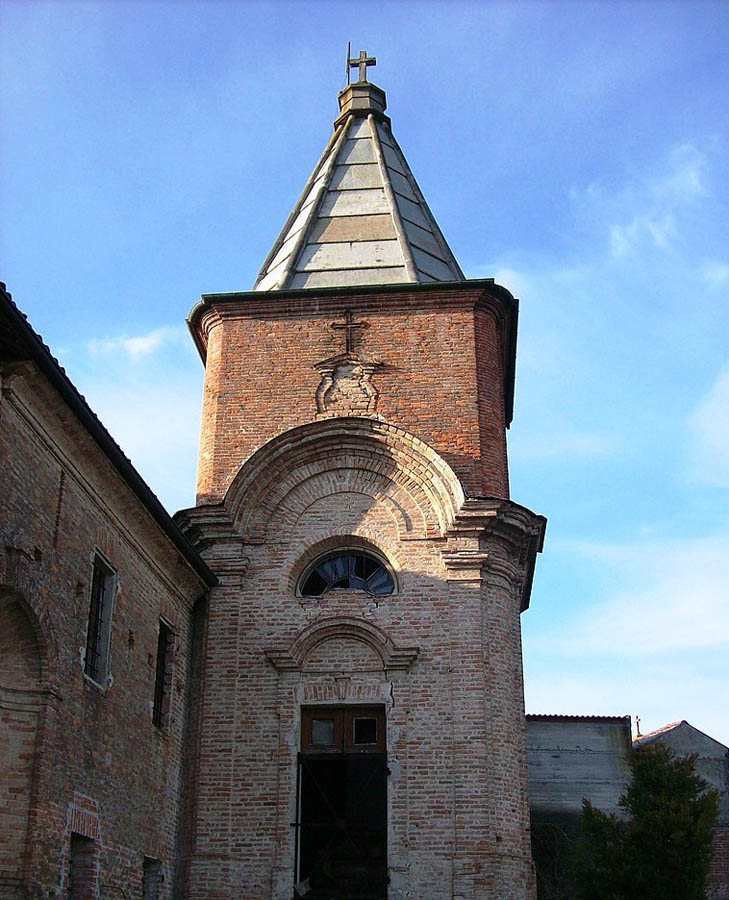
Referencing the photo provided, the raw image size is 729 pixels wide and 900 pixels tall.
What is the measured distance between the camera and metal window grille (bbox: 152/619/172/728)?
1425 cm

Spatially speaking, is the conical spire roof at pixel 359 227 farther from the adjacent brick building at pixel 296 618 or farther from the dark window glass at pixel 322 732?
the dark window glass at pixel 322 732

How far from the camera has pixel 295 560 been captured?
16031mm

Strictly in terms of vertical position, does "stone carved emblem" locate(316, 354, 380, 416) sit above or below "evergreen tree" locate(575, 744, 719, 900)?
above

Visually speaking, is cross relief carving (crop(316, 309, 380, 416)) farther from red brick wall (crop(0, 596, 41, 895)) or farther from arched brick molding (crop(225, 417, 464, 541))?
red brick wall (crop(0, 596, 41, 895))

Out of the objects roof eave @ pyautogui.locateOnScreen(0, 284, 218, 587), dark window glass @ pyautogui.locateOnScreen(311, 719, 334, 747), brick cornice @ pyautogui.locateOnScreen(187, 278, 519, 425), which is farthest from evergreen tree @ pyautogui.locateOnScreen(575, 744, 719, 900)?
brick cornice @ pyautogui.locateOnScreen(187, 278, 519, 425)

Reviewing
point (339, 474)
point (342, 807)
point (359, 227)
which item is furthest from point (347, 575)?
point (359, 227)

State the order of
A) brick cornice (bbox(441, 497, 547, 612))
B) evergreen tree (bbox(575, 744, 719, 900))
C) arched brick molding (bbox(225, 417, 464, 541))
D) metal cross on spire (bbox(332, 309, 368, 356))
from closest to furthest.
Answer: evergreen tree (bbox(575, 744, 719, 900)), brick cornice (bbox(441, 497, 547, 612)), arched brick molding (bbox(225, 417, 464, 541)), metal cross on spire (bbox(332, 309, 368, 356))

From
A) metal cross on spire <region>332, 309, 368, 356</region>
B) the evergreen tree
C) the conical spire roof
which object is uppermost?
the conical spire roof

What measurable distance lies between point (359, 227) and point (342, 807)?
965 cm

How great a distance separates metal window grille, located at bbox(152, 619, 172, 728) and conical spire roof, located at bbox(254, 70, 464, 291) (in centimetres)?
645

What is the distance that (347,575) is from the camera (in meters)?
16.2

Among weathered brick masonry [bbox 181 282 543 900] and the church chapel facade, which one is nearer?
the church chapel facade

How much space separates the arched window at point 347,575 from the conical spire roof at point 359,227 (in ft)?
15.6

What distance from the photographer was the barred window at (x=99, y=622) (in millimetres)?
12202
